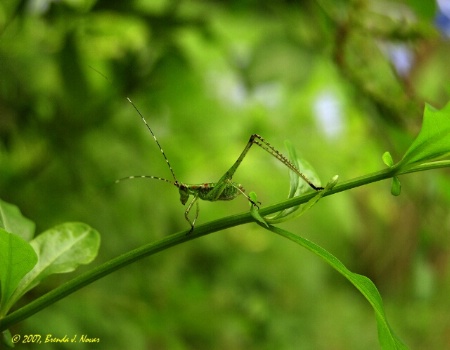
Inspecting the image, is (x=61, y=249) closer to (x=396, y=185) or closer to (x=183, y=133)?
(x=396, y=185)

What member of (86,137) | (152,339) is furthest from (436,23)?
(152,339)

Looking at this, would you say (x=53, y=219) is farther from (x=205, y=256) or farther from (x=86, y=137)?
(x=205, y=256)

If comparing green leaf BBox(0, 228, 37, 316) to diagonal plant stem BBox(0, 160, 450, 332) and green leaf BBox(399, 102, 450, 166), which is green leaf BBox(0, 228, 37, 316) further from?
green leaf BBox(399, 102, 450, 166)
